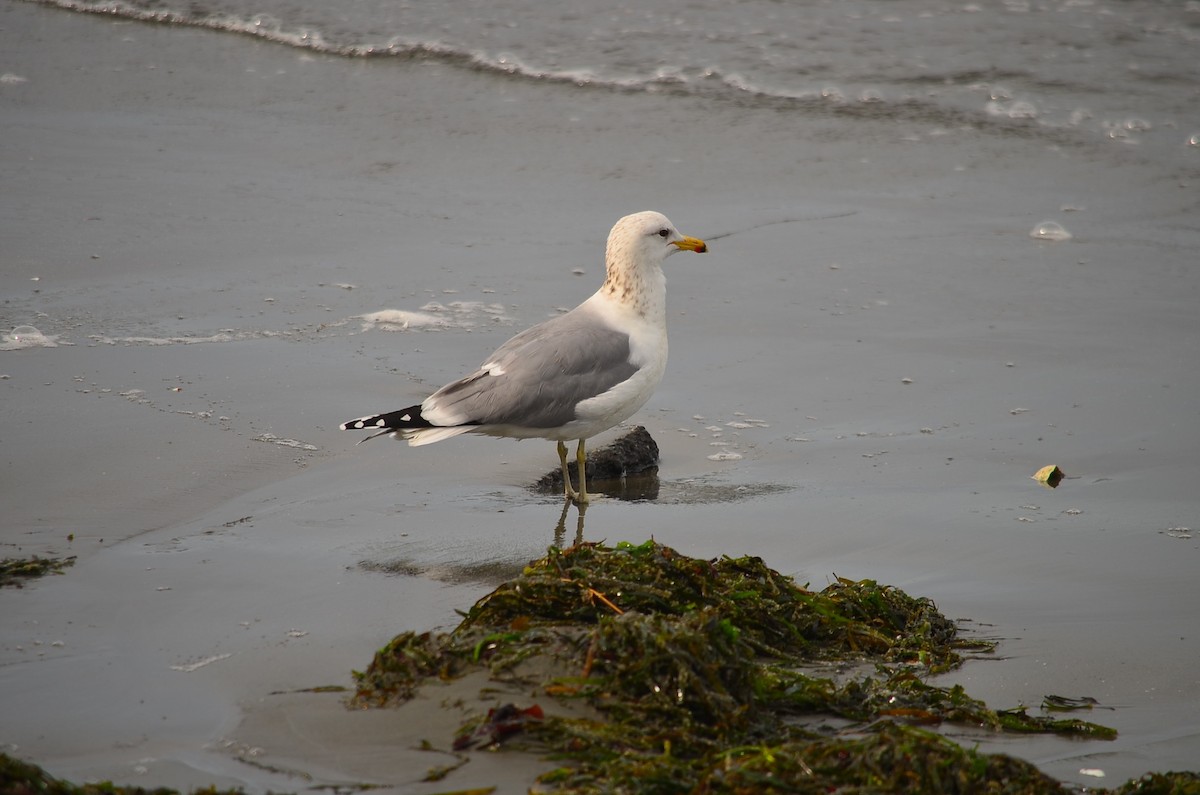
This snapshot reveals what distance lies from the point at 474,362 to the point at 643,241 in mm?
1183

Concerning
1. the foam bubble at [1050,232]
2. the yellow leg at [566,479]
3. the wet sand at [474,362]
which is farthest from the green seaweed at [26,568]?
the foam bubble at [1050,232]

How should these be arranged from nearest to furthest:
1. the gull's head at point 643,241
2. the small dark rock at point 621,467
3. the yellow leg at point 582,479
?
the yellow leg at point 582,479, the small dark rock at point 621,467, the gull's head at point 643,241

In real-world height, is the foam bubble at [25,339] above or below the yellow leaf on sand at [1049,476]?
below

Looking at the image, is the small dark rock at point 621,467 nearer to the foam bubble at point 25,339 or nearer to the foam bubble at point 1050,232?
the foam bubble at point 25,339

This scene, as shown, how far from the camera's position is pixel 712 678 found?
342cm

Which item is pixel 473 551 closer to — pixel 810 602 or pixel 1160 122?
pixel 810 602

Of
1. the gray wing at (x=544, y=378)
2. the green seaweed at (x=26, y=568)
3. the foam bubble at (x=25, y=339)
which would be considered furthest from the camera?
the foam bubble at (x=25, y=339)

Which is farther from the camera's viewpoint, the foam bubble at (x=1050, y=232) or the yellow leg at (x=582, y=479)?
the foam bubble at (x=1050, y=232)

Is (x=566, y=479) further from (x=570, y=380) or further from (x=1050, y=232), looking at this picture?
(x=1050, y=232)

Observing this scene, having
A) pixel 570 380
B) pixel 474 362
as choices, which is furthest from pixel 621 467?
pixel 474 362

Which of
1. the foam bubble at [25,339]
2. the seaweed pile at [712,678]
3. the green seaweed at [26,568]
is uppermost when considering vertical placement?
the foam bubble at [25,339]

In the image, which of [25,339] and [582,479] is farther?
[25,339]

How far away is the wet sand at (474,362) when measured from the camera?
3.96 meters

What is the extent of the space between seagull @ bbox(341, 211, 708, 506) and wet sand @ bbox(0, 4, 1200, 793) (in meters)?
0.28
